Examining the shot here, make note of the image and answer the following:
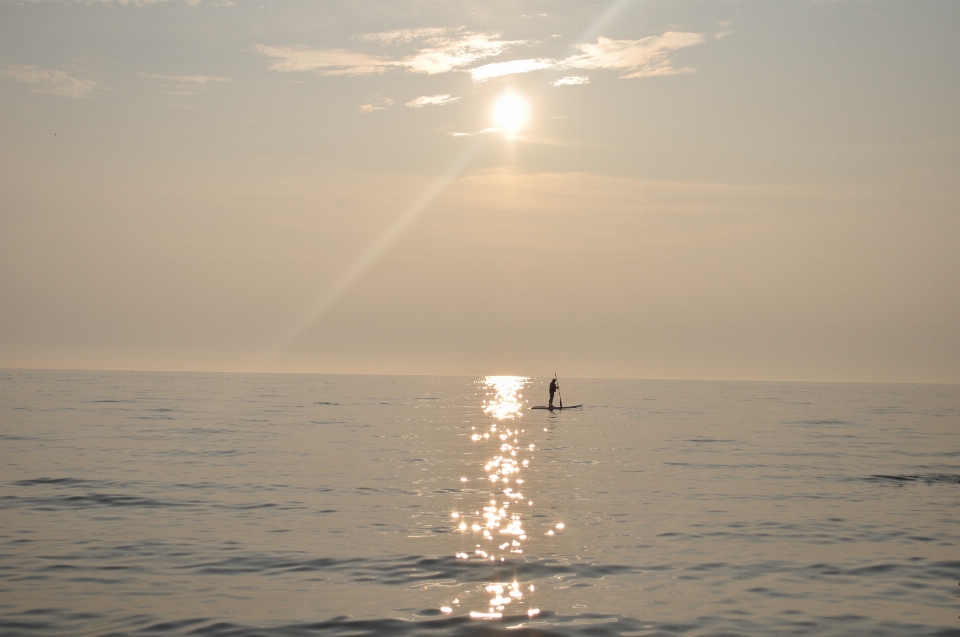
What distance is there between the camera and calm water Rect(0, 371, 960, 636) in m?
12.4

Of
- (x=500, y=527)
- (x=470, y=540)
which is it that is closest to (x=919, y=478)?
(x=500, y=527)

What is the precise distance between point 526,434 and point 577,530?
29.7 metres

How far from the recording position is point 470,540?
58.3 feet

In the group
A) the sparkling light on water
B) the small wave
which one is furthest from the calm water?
the small wave

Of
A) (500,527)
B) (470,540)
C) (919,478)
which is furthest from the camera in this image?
(919,478)

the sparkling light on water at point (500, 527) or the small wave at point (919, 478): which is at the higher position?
the sparkling light on water at point (500, 527)

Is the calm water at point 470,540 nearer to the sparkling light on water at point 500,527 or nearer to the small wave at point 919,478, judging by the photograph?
the sparkling light on water at point 500,527

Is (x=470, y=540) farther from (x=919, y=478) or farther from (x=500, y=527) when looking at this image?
(x=919, y=478)

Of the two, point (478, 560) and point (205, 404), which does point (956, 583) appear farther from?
point (205, 404)

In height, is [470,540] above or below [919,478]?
above

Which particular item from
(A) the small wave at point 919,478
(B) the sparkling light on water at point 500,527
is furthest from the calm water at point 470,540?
(A) the small wave at point 919,478

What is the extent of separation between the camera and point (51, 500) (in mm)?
21953

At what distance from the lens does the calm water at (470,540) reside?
12430 mm

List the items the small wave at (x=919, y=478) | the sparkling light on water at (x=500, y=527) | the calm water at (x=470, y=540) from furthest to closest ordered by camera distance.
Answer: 1. the small wave at (x=919, y=478)
2. the sparkling light on water at (x=500, y=527)
3. the calm water at (x=470, y=540)
